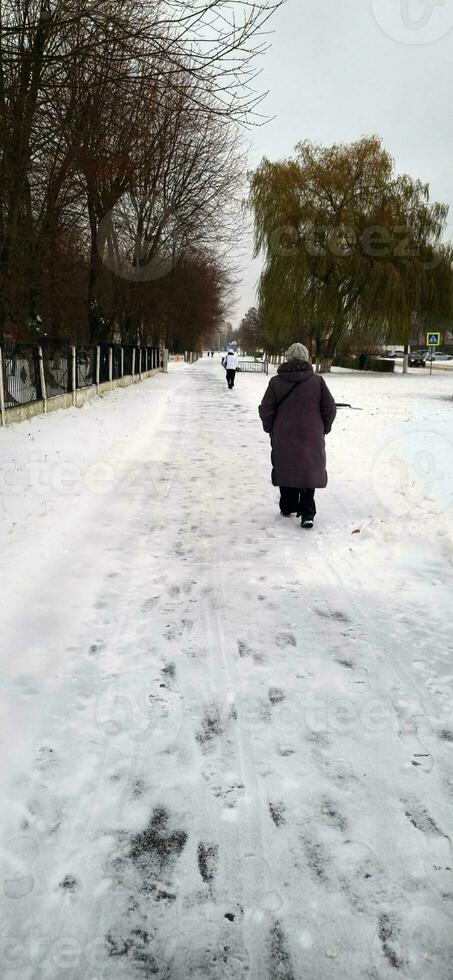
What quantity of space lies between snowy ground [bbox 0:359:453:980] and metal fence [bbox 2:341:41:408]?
6.55 m

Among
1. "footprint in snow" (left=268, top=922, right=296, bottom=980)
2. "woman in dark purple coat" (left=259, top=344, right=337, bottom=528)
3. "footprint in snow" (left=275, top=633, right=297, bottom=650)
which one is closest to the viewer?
"footprint in snow" (left=268, top=922, right=296, bottom=980)

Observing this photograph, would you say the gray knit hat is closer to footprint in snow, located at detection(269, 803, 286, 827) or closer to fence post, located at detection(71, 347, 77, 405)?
footprint in snow, located at detection(269, 803, 286, 827)

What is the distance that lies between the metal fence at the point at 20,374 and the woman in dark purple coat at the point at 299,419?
7274 millimetres

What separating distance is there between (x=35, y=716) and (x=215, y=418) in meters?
11.5

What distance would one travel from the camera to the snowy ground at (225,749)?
5.56 feet

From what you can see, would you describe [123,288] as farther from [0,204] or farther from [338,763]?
[338,763]

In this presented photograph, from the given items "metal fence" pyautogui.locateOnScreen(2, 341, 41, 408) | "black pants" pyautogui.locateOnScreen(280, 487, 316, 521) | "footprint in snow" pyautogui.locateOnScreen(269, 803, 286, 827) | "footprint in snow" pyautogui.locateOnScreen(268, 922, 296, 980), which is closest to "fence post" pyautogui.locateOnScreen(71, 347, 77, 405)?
"metal fence" pyautogui.locateOnScreen(2, 341, 41, 408)

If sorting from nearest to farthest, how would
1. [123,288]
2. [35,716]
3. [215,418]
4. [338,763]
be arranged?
[338,763] → [35,716] → [215,418] → [123,288]

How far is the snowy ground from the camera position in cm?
170

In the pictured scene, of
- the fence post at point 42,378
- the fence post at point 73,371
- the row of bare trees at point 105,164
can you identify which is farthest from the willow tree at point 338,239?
the fence post at point 42,378

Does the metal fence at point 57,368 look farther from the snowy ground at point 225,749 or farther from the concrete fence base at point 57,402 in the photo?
the snowy ground at point 225,749

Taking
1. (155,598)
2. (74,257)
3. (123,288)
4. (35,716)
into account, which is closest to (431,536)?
(155,598)

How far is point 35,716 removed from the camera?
2619 mm

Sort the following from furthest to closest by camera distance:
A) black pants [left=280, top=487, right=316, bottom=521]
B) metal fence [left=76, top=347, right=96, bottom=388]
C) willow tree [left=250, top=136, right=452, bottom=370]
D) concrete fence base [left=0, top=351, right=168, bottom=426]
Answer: willow tree [left=250, top=136, right=452, bottom=370] < metal fence [left=76, top=347, right=96, bottom=388] < concrete fence base [left=0, top=351, right=168, bottom=426] < black pants [left=280, top=487, right=316, bottom=521]
